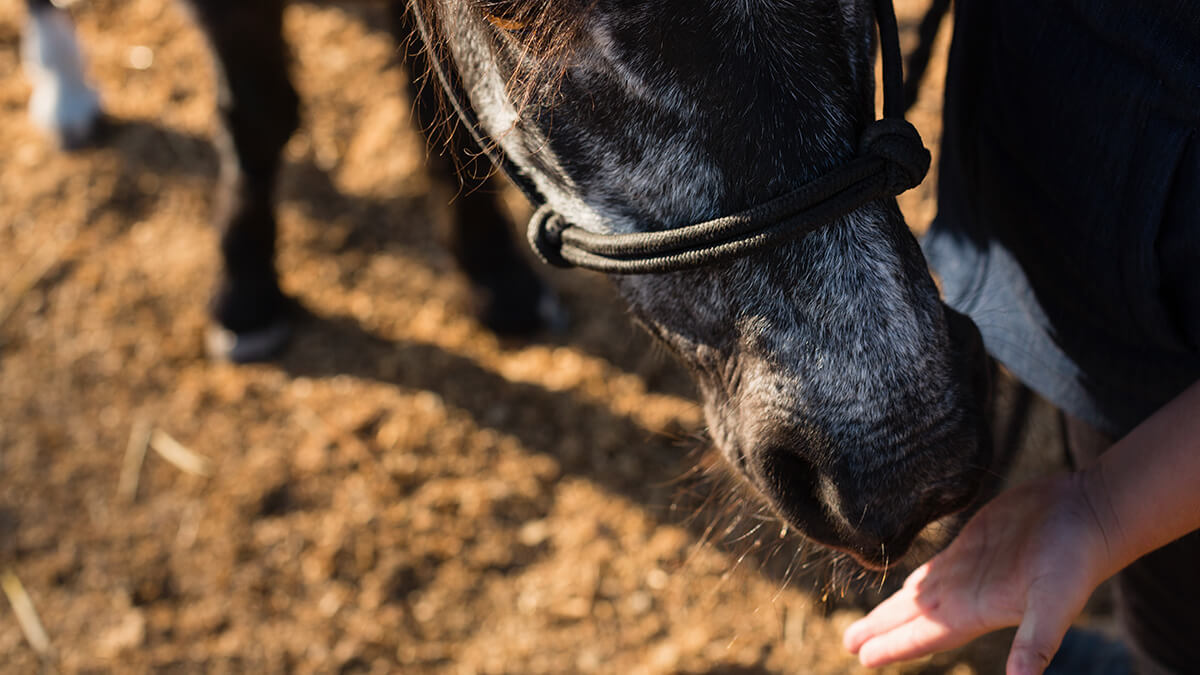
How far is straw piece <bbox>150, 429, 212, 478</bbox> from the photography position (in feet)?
6.82

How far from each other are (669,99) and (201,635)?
1528 millimetres

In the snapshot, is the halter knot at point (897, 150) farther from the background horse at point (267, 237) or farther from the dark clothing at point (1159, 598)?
the background horse at point (267, 237)

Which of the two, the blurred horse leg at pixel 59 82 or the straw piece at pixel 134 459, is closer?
the straw piece at pixel 134 459

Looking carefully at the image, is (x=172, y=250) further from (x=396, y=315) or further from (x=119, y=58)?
(x=119, y=58)

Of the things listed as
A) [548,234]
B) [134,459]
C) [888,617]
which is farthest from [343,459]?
[888,617]

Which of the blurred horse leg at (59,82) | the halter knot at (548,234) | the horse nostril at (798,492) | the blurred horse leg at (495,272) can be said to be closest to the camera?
the horse nostril at (798,492)

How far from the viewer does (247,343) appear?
7.35 ft

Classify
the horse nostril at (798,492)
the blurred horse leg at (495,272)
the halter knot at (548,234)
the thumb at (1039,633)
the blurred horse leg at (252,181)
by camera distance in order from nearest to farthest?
the thumb at (1039,633)
the horse nostril at (798,492)
the halter knot at (548,234)
the blurred horse leg at (252,181)
the blurred horse leg at (495,272)

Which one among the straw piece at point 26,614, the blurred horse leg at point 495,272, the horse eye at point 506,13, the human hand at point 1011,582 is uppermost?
the horse eye at point 506,13

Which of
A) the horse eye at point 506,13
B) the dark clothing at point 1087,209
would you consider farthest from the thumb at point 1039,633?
the horse eye at point 506,13

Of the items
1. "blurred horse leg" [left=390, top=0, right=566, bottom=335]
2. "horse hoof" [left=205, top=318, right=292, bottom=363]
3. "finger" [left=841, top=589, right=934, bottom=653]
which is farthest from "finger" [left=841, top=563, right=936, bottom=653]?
"horse hoof" [left=205, top=318, right=292, bottom=363]

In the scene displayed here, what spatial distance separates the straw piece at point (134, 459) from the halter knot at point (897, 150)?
1.84 m

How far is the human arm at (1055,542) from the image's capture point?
85cm

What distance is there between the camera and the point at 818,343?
89 centimetres
